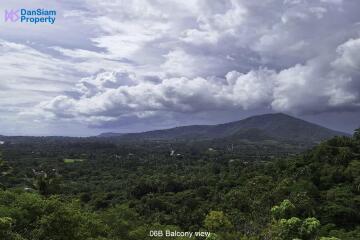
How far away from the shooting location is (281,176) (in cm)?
9788

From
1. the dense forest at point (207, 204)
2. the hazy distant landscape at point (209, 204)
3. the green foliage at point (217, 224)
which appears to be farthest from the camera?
the green foliage at point (217, 224)

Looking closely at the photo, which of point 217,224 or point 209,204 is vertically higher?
point 217,224

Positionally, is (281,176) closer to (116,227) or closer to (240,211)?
(240,211)

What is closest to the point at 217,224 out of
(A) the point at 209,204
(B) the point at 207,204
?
(A) the point at 209,204

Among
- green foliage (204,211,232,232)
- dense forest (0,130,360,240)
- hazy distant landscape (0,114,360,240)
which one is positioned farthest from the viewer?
green foliage (204,211,232,232)

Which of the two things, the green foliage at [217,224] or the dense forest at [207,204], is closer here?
the dense forest at [207,204]

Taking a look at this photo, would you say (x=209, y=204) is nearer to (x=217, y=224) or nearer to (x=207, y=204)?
(x=207, y=204)

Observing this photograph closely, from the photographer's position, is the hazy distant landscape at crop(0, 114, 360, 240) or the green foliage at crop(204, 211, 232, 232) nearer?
the hazy distant landscape at crop(0, 114, 360, 240)

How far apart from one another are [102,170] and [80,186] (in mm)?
40381

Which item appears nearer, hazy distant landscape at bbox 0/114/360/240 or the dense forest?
the dense forest

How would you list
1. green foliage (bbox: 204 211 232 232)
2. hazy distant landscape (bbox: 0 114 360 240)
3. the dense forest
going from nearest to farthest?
the dense forest, hazy distant landscape (bbox: 0 114 360 240), green foliage (bbox: 204 211 232 232)

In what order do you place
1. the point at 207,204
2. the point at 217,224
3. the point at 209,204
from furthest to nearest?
the point at 207,204, the point at 209,204, the point at 217,224

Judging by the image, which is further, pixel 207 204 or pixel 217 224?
pixel 207 204

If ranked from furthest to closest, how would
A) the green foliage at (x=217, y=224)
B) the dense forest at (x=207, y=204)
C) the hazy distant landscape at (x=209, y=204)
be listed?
the green foliage at (x=217, y=224) < the hazy distant landscape at (x=209, y=204) < the dense forest at (x=207, y=204)
